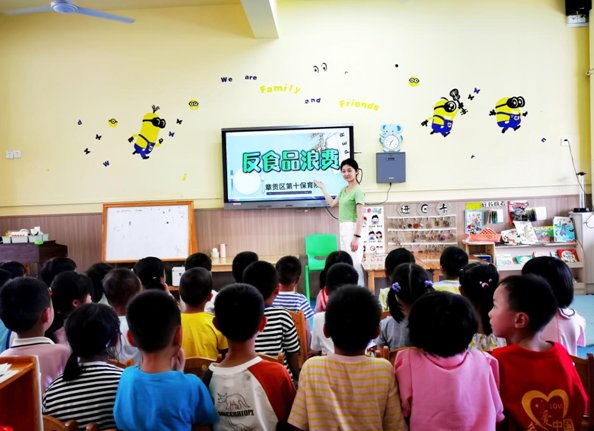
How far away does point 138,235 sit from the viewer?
507 centimetres

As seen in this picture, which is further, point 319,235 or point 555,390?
point 319,235

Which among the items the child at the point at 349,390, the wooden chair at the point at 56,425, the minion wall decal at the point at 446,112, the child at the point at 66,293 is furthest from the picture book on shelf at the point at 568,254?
the wooden chair at the point at 56,425

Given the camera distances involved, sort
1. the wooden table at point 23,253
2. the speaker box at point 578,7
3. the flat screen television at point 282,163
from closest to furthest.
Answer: the wooden table at point 23,253 → the speaker box at point 578,7 → the flat screen television at point 282,163

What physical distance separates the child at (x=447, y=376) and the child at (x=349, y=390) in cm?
5

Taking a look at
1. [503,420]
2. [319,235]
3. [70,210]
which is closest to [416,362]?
[503,420]

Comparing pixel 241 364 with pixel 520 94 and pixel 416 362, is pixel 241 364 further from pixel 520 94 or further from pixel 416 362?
pixel 520 94

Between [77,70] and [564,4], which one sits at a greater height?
[564,4]

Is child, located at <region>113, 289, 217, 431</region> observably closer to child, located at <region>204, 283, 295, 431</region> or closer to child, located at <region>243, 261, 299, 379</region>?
child, located at <region>204, 283, 295, 431</region>

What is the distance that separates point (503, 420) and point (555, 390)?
0.17m

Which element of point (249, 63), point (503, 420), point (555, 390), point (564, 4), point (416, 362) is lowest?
point (503, 420)

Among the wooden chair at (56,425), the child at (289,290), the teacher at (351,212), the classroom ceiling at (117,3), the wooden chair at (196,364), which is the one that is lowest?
the wooden chair at (56,425)

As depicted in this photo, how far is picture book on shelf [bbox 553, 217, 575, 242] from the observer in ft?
16.3

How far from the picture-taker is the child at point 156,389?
49.7 inches

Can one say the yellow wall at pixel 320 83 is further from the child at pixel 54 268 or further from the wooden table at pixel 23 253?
the child at pixel 54 268
